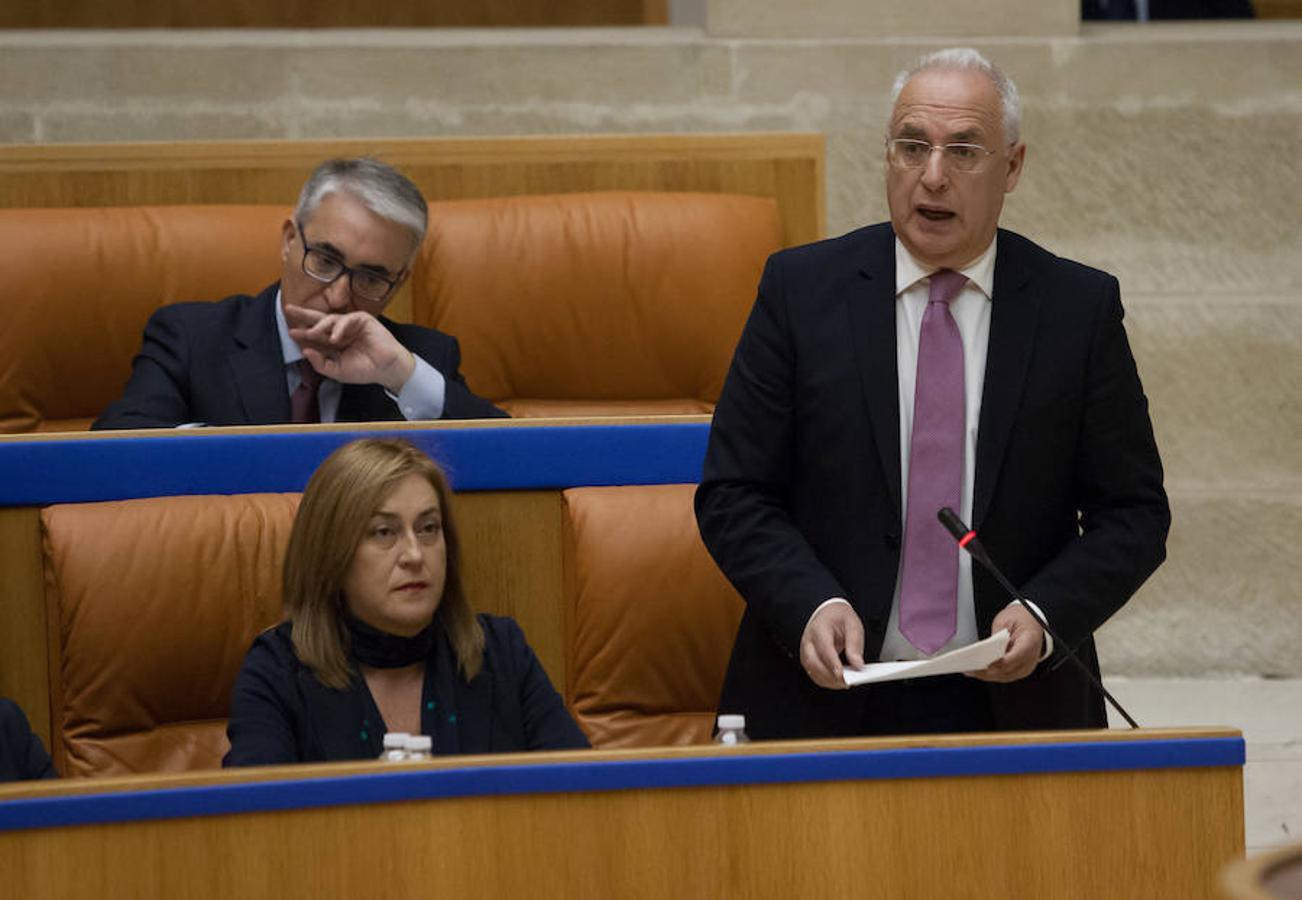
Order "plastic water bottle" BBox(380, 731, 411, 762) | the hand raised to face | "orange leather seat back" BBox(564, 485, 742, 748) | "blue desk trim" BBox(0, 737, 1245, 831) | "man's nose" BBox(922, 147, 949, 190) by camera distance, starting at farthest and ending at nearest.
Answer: the hand raised to face → "orange leather seat back" BBox(564, 485, 742, 748) → "man's nose" BBox(922, 147, 949, 190) → "plastic water bottle" BBox(380, 731, 411, 762) → "blue desk trim" BBox(0, 737, 1245, 831)

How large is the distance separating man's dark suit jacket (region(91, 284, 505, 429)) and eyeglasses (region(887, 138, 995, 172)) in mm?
492

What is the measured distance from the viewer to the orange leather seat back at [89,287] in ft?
5.23

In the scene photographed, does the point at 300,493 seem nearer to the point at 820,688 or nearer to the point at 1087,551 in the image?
the point at 820,688

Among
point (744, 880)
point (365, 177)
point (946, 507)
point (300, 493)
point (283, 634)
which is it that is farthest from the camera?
point (365, 177)

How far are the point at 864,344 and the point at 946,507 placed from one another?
4.3 inches

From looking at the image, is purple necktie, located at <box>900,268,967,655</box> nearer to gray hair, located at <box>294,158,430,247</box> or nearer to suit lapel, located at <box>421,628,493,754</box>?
suit lapel, located at <box>421,628,493,754</box>

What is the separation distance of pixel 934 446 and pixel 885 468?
0.10 ft

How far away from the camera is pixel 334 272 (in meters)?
1.44

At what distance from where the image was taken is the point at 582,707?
128cm

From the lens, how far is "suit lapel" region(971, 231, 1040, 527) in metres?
1.03

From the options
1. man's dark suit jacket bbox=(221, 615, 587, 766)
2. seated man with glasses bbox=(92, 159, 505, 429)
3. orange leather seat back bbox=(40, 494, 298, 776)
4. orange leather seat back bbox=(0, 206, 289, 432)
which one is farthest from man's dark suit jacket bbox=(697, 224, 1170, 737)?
orange leather seat back bbox=(0, 206, 289, 432)

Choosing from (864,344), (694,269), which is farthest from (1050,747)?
(694,269)

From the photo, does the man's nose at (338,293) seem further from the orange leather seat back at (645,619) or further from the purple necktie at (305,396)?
the orange leather seat back at (645,619)

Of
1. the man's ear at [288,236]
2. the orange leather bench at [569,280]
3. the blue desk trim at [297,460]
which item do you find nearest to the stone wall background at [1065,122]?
the orange leather bench at [569,280]
